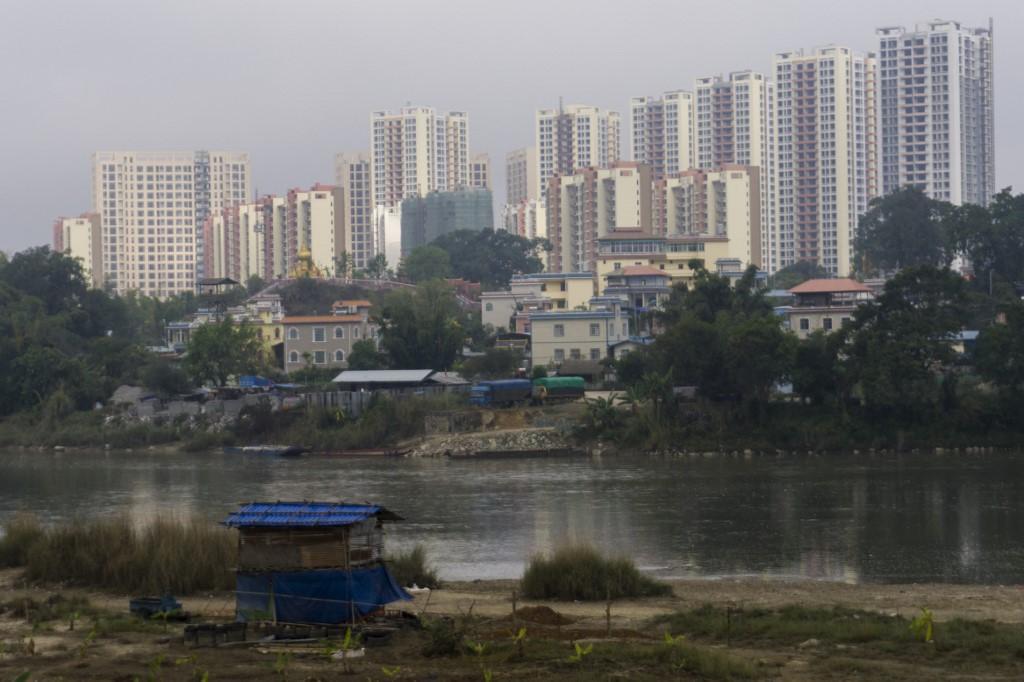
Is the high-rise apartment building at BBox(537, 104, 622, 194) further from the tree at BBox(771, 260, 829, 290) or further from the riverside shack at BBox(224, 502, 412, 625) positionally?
the riverside shack at BBox(224, 502, 412, 625)

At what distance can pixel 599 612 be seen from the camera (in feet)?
55.9

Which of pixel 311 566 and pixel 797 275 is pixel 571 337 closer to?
pixel 797 275

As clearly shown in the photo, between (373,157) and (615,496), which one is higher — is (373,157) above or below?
above

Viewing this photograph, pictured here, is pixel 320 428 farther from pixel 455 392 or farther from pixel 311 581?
pixel 311 581

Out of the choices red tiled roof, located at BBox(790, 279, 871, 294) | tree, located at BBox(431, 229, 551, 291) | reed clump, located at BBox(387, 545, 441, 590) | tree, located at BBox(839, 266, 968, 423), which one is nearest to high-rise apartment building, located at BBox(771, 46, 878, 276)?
tree, located at BBox(431, 229, 551, 291)

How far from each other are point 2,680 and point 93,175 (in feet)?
393

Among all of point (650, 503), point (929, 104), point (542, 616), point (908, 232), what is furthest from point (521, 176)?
point (542, 616)

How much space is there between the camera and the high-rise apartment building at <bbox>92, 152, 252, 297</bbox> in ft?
406

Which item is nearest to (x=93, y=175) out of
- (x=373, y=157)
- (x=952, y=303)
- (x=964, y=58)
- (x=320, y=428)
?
(x=373, y=157)

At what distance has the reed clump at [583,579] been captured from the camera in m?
18.0

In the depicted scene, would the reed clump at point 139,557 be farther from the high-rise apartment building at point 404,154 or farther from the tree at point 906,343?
the high-rise apartment building at point 404,154

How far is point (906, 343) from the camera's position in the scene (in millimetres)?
41719

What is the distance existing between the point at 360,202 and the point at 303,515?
102 m

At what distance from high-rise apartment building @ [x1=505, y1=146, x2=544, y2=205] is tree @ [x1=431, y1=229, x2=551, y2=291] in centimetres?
3468
